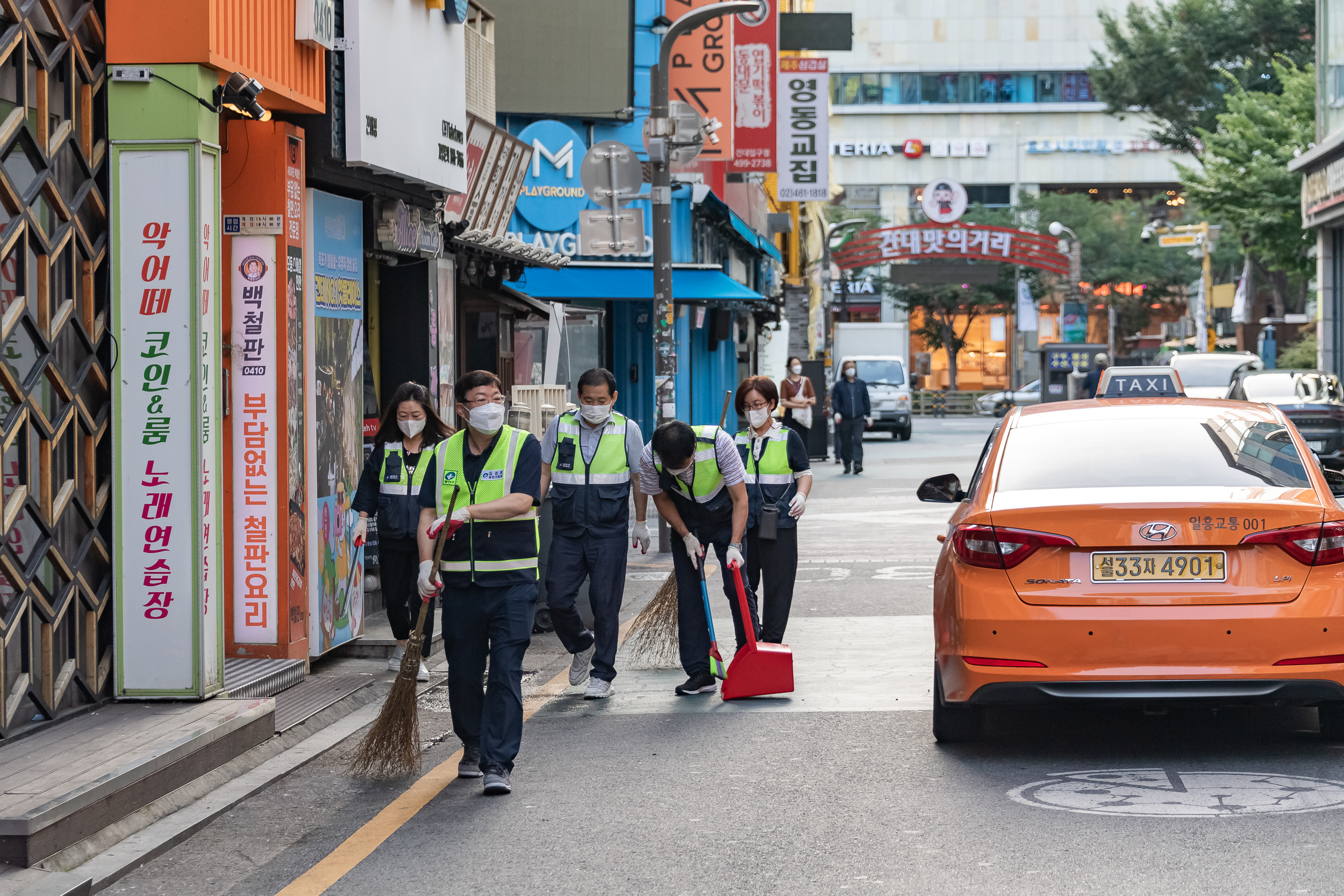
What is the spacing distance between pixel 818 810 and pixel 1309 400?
644 inches

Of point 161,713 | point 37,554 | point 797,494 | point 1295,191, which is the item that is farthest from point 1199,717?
point 1295,191

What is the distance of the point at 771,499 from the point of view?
372 inches

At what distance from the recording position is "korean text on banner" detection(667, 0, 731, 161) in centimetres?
2314

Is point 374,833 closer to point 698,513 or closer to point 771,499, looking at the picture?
point 698,513

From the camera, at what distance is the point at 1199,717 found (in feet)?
25.6

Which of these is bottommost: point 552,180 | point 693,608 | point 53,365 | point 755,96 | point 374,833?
point 374,833

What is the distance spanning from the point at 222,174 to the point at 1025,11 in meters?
82.9

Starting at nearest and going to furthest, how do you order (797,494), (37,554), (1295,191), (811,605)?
(37,554)
(797,494)
(811,605)
(1295,191)

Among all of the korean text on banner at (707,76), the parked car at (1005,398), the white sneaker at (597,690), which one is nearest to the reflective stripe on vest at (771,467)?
the white sneaker at (597,690)

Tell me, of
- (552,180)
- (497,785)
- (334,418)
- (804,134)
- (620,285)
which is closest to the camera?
(497,785)

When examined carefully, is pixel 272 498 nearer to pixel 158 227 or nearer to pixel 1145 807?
pixel 158 227

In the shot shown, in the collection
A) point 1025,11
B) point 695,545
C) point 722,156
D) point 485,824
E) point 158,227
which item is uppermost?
point 1025,11

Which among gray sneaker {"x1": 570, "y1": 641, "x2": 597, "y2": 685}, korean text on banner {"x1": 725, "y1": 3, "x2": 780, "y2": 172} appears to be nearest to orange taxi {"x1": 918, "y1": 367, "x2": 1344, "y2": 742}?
gray sneaker {"x1": 570, "y1": 641, "x2": 597, "y2": 685}

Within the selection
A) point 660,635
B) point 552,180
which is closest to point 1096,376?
point 552,180
